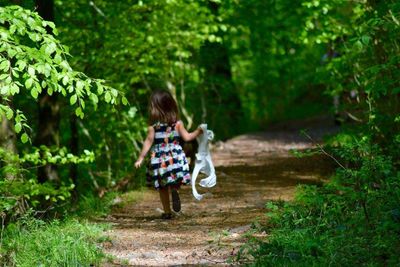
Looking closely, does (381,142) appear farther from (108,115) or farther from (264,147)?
(264,147)

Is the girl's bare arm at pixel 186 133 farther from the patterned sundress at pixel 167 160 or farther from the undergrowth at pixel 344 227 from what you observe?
the undergrowth at pixel 344 227

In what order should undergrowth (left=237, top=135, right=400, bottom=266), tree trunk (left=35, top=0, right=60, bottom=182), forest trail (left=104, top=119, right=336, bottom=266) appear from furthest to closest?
tree trunk (left=35, top=0, right=60, bottom=182) < forest trail (left=104, top=119, right=336, bottom=266) < undergrowth (left=237, top=135, right=400, bottom=266)

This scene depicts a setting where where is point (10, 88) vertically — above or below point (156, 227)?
above

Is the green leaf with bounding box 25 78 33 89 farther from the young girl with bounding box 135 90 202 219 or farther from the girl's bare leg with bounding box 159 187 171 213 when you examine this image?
the girl's bare leg with bounding box 159 187 171 213

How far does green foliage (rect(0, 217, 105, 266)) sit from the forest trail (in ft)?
0.87

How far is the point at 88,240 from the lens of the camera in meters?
7.37

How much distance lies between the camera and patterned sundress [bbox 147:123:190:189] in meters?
8.92

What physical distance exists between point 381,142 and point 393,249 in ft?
17.9

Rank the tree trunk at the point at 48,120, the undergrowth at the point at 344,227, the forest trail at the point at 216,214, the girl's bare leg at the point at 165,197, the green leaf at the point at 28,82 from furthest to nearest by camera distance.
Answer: the tree trunk at the point at 48,120, the girl's bare leg at the point at 165,197, the forest trail at the point at 216,214, the green leaf at the point at 28,82, the undergrowth at the point at 344,227

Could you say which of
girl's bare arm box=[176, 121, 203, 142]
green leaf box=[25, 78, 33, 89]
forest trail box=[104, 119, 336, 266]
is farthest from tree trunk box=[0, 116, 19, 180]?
green leaf box=[25, 78, 33, 89]

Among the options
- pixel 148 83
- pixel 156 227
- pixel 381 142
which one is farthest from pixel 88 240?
pixel 148 83

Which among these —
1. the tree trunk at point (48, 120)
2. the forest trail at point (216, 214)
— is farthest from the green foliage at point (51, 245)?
the tree trunk at point (48, 120)

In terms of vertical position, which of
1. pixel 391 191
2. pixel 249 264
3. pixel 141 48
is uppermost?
pixel 141 48

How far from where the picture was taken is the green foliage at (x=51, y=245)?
649 centimetres
